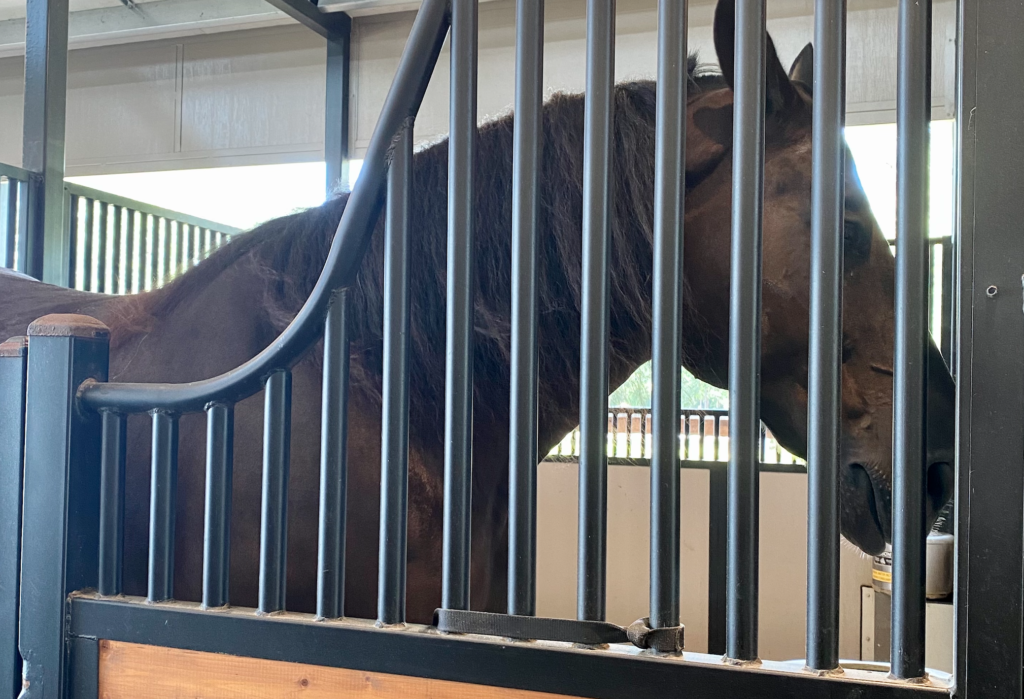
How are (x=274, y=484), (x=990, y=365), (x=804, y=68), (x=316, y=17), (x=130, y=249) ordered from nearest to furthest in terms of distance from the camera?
(x=990, y=365) → (x=274, y=484) → (x=804, y=68) → (x=130, y=249) → (x=316, y=17)

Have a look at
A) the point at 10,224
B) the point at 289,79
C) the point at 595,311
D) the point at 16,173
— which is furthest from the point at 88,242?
the point at 595,311

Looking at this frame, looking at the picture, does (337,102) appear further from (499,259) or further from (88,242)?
(499,259)

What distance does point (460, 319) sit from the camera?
715 millimetres

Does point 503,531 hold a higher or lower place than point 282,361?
lower

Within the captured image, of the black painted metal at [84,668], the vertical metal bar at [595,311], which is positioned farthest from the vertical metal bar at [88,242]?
the vertical metal bar at [595,311]

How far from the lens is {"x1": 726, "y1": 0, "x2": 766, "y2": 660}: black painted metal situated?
611 mm

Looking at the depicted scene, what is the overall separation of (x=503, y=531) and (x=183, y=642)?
46 centimetres

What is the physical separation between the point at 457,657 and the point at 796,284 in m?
0.60

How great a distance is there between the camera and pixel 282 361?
2.50 ft

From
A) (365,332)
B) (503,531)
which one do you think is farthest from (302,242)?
(503,531)

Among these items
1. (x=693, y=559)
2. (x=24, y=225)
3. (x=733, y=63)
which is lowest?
(x=693, y=559)

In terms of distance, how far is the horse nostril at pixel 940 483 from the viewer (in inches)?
30.9

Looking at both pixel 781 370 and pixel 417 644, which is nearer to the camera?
pixel 417 644

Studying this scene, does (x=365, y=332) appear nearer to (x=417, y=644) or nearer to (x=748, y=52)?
(x=417, y=644)
